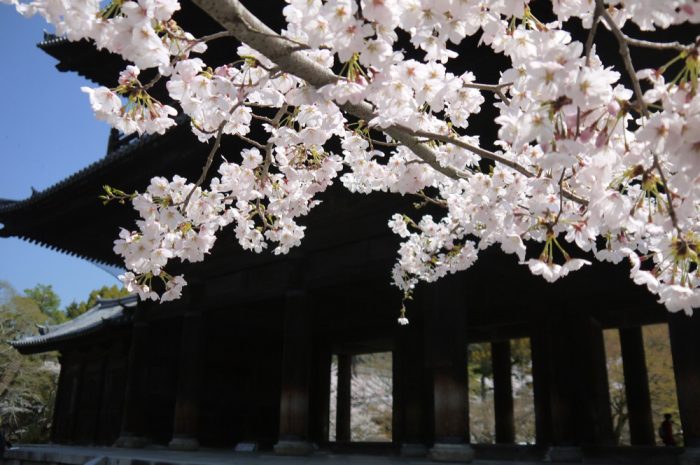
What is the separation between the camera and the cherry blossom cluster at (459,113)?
1.82 metres

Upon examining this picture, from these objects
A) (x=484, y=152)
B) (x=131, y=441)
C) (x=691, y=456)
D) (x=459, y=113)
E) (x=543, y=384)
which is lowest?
(x=131, y=441)

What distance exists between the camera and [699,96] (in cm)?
168

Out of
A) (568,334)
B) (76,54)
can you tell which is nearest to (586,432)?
(568,334)

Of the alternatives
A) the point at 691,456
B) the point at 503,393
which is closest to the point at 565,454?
the point at 691,456

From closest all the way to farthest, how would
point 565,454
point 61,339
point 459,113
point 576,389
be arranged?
point 459,113, point 565,454, point 576,389, point 61,339

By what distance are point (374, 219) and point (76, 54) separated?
6596 millimetres

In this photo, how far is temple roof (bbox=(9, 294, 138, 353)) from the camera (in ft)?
47.2

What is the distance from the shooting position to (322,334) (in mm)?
14641

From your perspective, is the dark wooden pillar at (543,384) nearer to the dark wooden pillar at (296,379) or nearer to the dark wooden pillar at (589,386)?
the dark wooden pillar at (589,386)

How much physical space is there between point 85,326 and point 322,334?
779 cm

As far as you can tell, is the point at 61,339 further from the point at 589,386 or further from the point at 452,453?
the point at 589,386

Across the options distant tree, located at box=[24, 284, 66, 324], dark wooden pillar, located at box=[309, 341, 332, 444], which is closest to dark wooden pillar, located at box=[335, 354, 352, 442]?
dark wooden pillar, located at box=[309, 341, 332, 444]

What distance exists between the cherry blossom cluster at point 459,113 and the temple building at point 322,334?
392cm

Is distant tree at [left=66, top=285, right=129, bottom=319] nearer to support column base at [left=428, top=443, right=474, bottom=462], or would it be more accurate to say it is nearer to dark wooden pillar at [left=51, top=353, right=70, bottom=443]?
dark wooden pillar at [left=51, top=353, right=70, bottom=443]
